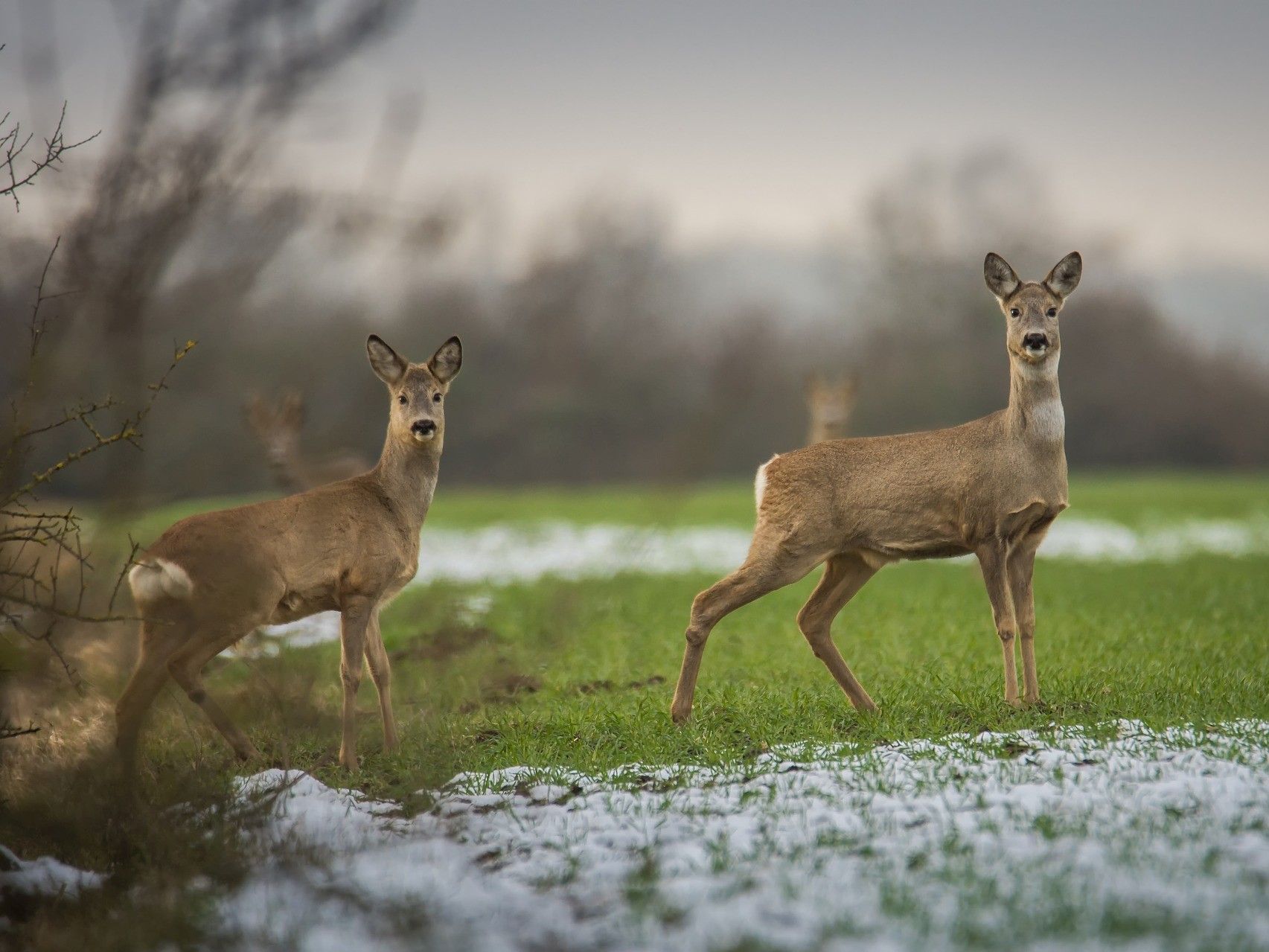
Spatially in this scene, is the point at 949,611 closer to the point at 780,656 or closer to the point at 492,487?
the point at 780,656

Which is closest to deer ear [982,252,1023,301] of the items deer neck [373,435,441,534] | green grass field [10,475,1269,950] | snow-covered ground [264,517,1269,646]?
green grass field [10,475,1269,950]

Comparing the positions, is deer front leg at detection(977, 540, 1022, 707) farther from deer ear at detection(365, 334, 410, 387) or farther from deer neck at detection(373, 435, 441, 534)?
deer ear at detection(365, 334, 410, 387)

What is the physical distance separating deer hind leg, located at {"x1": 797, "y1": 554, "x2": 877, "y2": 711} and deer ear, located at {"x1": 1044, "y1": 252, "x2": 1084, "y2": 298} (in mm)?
1805

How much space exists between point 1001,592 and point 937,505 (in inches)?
21.1

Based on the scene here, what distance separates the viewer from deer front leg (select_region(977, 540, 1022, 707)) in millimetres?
6387

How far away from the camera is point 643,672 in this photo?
26.9 ft

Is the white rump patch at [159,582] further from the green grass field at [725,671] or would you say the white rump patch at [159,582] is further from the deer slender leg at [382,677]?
the deer slender leg at [382,677]

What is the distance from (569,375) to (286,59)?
17034mm

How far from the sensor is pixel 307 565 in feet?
19.9

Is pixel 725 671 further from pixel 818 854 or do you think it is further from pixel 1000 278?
pixel 818 854

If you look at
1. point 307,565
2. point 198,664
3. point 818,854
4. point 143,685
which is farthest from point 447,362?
point 818,854

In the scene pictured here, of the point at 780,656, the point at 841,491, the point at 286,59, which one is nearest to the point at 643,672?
the point at 780,656

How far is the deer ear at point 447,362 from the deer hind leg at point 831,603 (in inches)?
89.3

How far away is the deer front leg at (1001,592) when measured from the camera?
21.0 feet
